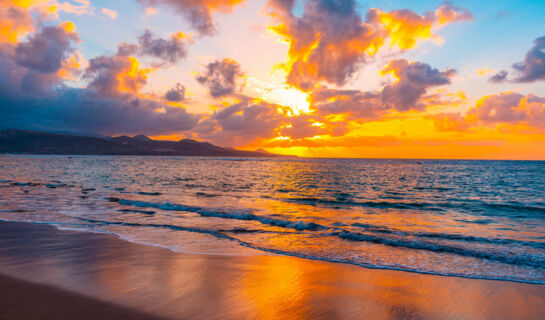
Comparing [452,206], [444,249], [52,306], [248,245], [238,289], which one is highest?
[52,306]

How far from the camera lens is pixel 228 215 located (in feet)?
56.8

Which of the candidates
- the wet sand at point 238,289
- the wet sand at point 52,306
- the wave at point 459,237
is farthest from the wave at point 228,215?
the wet sand at point 52,306

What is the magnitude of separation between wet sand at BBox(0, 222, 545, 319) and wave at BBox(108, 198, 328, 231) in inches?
200

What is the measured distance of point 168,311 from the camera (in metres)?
5.44

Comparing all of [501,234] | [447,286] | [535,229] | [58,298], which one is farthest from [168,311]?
[535,229]

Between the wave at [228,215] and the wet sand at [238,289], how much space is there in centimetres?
508

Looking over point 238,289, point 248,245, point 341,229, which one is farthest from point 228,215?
point 238,289

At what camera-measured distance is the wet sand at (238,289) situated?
563cm

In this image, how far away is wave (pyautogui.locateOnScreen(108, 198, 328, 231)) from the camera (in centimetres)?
1449

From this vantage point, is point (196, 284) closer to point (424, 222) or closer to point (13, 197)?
point (424, 222)

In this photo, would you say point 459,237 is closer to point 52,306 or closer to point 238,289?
point 238,289

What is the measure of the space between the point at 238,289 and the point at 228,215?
10770 millimetres

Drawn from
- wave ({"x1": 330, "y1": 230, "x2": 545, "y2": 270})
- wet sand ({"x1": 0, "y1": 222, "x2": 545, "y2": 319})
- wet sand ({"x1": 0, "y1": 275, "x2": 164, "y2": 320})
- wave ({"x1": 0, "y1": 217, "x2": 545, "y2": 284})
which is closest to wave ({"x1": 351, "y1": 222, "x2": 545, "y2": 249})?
wave ({"x1": 330, "y1": 230, "x2": 545, "y2": 270})

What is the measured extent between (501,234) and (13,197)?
30936 millimetres
